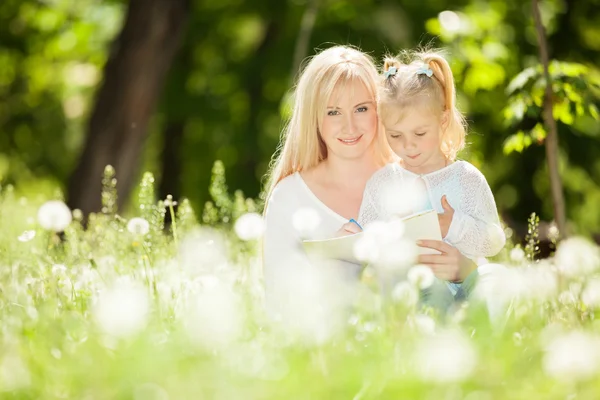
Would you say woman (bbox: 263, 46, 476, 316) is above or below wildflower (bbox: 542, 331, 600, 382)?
above

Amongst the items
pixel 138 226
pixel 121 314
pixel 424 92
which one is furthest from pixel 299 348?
pixel 424 92

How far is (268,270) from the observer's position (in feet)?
12.7

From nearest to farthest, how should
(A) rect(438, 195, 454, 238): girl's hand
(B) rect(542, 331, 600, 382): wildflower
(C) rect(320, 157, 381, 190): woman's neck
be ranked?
(B) rect(542, 331, 600, 382): wildflower < (A) rect(438, 195, 454, 238): girl's hand < (C) rect(320, 157, 381, 190): woman's neck

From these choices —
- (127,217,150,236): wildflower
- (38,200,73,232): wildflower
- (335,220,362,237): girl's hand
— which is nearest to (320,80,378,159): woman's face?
(335,220,362,237): girl's hand

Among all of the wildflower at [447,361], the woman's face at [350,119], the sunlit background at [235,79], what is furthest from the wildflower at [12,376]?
the sunlit background at [235,79]

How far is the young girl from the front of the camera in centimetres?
361

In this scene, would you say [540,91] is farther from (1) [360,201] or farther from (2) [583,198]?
(2) [583,198]

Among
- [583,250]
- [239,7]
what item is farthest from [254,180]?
[583,250]

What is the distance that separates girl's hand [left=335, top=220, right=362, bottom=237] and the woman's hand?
1.03ft

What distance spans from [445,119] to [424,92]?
0.62 ft

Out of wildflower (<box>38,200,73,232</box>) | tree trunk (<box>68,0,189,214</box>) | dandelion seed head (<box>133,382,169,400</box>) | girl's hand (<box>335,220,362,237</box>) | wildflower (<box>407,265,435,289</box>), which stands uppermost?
tree trunk (<box>68,0,189,214</box>)

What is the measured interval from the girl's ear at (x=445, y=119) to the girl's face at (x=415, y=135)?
0.7 inches

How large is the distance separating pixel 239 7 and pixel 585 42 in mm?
3951

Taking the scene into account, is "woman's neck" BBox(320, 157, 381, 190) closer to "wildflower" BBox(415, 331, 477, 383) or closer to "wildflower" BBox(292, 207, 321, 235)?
"wildflower" BBox(292, 207, 321, 235)
